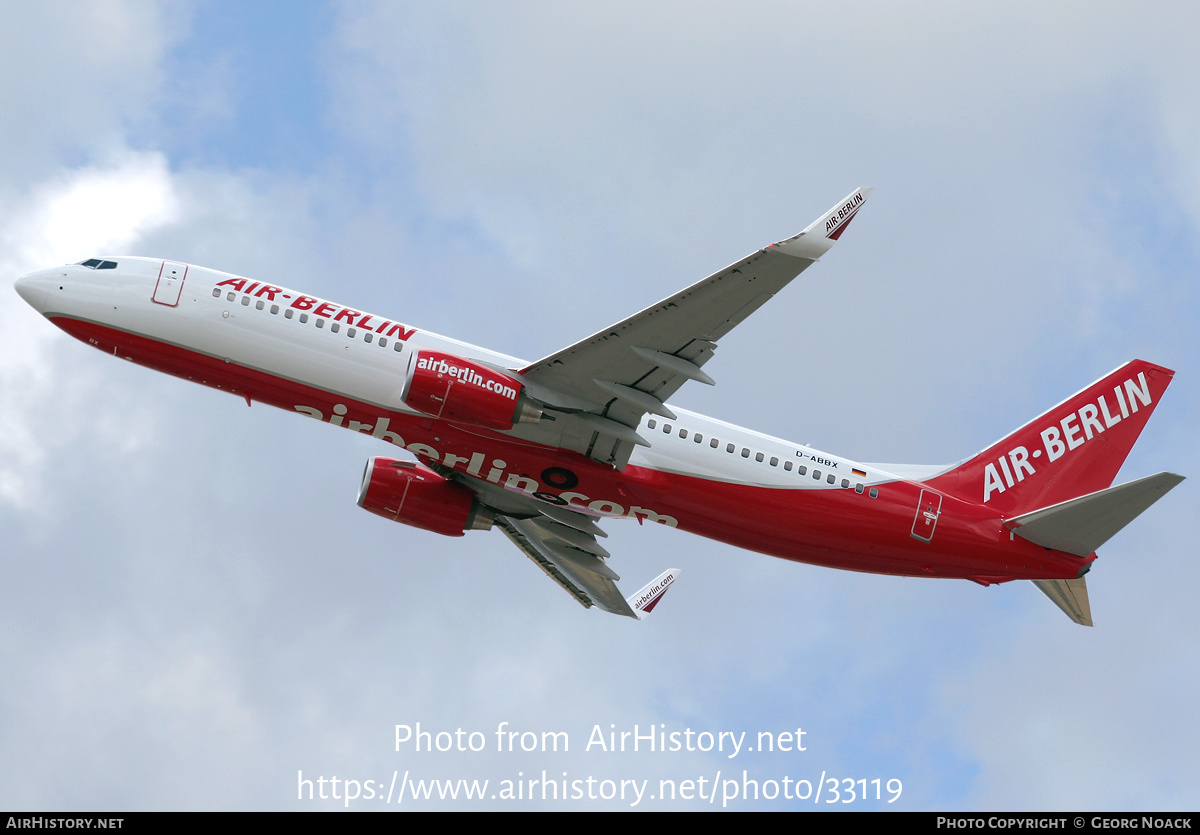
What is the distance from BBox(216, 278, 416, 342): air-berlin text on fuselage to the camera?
36719 millimetres

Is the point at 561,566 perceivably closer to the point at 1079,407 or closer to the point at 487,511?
the point at 487,511

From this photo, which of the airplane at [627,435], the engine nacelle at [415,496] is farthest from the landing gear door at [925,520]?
the engine nacelle at [415,496]

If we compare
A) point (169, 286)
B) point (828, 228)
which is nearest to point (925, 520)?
point (828, 228)

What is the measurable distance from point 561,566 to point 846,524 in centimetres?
1248

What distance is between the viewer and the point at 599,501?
1531 inches

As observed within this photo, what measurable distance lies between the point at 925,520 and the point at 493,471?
48.5 ft

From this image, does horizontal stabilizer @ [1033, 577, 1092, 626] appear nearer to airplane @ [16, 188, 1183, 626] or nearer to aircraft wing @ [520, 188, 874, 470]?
airplane @ [16, 188, 1183, 626]

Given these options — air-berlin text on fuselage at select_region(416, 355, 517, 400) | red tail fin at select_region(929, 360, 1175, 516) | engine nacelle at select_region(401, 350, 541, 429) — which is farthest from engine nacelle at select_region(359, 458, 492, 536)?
red tail fin at select_region(929, 360, 1175, 516)

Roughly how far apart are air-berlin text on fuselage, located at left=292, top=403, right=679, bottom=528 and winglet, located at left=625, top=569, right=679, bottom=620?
1073 cm

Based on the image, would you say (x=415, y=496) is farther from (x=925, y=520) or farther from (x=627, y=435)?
(x=925, y=520)

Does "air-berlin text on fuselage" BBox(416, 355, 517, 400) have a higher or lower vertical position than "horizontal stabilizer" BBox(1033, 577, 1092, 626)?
higher

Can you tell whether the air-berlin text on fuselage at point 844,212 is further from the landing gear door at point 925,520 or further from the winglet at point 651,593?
the winglet at point 651,593

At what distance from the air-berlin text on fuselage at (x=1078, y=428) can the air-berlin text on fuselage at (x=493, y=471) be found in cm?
1248

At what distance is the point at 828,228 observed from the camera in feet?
98.9
